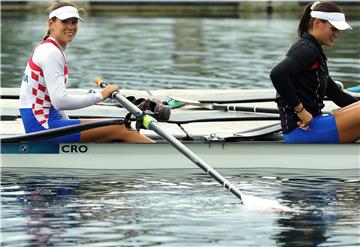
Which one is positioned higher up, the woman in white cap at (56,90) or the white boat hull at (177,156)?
the woman in white cap at (56,90)

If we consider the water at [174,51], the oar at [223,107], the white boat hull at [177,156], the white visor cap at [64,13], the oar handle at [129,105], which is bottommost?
the water at [174,51]

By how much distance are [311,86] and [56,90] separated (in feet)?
8.43

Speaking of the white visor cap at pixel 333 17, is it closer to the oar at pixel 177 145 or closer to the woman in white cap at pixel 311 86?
the woman in white cap at pixel 311 86

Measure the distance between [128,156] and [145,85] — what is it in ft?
38.6

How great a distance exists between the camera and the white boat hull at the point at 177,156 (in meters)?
11.8

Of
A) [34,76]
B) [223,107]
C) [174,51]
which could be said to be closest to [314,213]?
[34,76]

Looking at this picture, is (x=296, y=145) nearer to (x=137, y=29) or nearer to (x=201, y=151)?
A: (x=201, y=151)

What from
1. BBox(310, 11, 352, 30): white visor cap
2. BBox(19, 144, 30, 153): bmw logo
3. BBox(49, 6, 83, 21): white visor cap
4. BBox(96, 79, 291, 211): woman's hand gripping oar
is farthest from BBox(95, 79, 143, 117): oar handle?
BBox(310, 11, 352, 30): white visor cap

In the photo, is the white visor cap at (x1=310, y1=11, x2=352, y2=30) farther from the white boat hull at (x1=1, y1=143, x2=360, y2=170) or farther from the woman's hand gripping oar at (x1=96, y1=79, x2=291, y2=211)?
the woman's hand gripping oar at (x1=96, y1=79, x2=291, y2=211)

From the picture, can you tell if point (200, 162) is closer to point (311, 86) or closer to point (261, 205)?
point (261, 205)

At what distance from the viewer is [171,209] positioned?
10.5m

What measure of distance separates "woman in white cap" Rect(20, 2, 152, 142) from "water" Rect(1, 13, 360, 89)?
11.6 meters

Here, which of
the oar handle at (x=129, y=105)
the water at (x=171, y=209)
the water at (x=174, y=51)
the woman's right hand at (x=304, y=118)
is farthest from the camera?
the water at (x=174, y=51)

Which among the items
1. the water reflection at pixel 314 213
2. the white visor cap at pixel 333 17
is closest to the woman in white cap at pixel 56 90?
the water reflection at pixel 314 213
